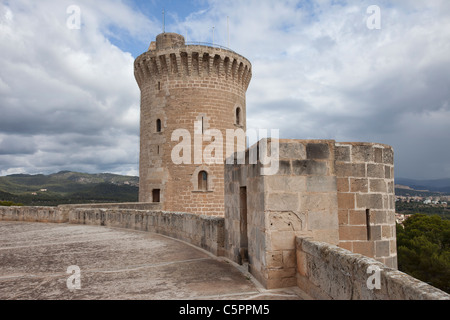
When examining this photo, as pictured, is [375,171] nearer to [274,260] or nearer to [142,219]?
[274,260]

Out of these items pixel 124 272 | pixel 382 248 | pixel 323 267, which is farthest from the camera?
pixel 382 248

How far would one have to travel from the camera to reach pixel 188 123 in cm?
1786

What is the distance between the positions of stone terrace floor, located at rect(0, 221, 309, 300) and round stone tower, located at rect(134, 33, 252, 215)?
31.3 feet

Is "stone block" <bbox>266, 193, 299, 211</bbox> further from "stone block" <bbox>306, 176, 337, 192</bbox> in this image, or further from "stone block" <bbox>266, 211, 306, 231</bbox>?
"stone block" <bbox>306, 176, 337, 192</bbox>

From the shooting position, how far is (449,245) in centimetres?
2169

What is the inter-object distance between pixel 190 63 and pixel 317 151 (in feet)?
48.4

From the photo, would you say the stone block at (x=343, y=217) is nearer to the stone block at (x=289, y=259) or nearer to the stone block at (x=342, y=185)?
the stone block at (x=342, y=185)

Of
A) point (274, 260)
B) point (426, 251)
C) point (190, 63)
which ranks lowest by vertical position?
point (426, 251)

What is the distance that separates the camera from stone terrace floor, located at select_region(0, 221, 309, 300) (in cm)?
395

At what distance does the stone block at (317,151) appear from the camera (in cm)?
443

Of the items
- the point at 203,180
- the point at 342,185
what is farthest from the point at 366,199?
the point at 203,180
